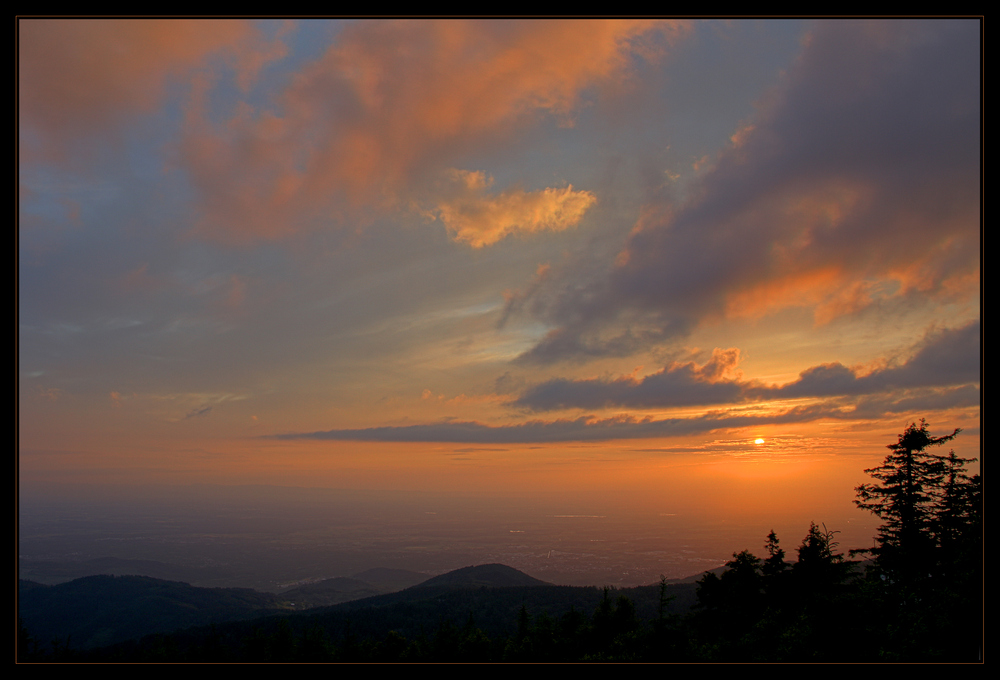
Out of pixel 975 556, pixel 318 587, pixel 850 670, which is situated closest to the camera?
pixel 850 670

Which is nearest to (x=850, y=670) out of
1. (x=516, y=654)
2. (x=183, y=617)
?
(x=516, y=654)

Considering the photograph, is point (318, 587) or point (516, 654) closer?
point (516, 654)

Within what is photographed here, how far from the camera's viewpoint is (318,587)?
169m

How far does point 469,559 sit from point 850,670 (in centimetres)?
20217

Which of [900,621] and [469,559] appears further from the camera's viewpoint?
[469,559]

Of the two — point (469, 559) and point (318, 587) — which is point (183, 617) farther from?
point (469, 559)

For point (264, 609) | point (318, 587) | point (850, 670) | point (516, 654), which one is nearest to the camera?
point (850, 670)

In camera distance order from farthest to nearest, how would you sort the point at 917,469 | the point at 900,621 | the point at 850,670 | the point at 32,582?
1. the point at 32,582
2. the point at 917,469
3. the point at 900,621
4. the point at 850,670

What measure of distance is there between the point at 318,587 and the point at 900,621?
188280 mm

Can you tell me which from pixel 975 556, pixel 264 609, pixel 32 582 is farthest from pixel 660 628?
pixel 32 582
